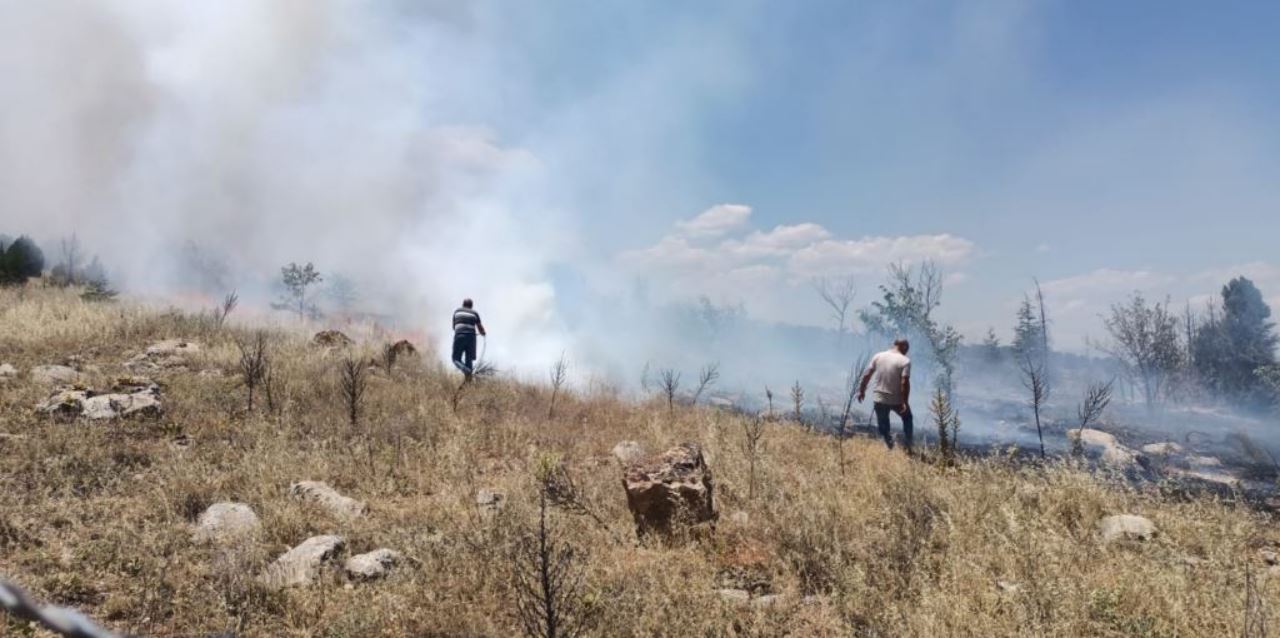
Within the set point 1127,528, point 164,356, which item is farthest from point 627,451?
point 164,356

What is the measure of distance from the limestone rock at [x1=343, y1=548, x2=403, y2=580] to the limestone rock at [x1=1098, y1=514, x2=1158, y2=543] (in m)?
4.97

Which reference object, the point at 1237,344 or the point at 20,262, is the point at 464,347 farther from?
the point at 1237,344

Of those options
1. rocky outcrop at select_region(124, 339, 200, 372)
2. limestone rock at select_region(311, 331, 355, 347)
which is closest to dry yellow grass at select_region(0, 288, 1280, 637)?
rocky outcrop at select_region(124, 339, 200, 372)

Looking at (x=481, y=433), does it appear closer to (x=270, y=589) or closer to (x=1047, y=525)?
(x=270, y=589)

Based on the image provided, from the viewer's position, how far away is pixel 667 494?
4.53 m

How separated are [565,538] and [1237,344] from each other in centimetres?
4225

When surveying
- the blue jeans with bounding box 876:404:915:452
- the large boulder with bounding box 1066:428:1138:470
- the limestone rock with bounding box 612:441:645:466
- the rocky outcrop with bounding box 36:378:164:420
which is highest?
the rocky outcrop with bounding box 36:378:164:420

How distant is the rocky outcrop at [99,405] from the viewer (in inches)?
247

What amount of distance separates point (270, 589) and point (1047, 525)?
499cm

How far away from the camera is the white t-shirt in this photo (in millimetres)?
8789

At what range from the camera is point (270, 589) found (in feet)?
11.1

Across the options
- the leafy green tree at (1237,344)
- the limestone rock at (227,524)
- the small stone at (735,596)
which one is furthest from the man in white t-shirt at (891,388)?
the leafy green tree at (1237,344)

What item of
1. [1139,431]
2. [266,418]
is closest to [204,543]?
[266,418]

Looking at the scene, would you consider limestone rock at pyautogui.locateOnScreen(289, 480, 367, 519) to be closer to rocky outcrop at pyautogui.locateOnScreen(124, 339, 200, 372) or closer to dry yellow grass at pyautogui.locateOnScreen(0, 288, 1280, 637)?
dry yellow grass at pyautogui.locateOnScreen(0, 288, 1280, 637)
